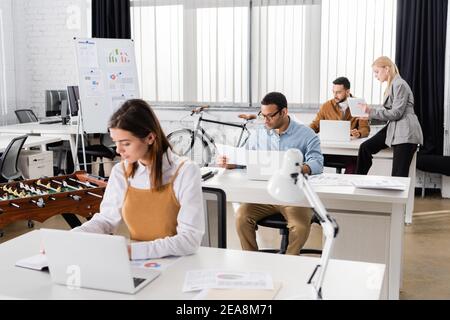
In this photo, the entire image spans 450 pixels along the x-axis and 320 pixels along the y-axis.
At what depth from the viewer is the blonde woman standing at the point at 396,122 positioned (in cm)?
504

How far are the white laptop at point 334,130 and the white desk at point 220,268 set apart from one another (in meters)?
3.22

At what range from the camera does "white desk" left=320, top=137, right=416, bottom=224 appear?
5.18 m

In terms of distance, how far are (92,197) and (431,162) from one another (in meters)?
4.23

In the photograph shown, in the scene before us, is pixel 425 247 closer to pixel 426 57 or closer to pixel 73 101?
pixel 426 57

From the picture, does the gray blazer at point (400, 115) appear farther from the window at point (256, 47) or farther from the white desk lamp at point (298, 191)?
the white desk lamp at point (298, 191)

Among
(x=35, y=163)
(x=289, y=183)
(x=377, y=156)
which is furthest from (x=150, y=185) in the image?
(x=35, y=163)

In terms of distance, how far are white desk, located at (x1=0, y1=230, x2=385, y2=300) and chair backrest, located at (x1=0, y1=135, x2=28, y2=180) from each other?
9.93 ft

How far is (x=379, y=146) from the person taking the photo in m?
5.21

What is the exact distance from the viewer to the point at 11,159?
5.14 m

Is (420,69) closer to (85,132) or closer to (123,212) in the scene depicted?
(85,132)

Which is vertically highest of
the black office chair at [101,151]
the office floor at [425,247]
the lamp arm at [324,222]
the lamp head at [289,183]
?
the lamp head at [289,183]

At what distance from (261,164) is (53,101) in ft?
14.6

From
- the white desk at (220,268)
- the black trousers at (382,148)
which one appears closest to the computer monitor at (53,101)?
the black trousers at (382,148)
